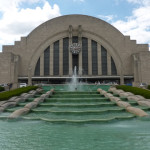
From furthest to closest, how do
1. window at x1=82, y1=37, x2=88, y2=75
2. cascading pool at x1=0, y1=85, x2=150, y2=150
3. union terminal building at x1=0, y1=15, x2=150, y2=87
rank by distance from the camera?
window at x1=82, y1=37, x2=88, y2=75, union terminal building at x1=0, y1=15, x2=150, y2=87, cascading pool at x1=0, y1=85, x2=150, y2=150

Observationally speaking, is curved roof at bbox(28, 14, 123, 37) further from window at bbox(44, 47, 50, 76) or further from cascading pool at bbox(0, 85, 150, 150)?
cascading pool at bbox(0, 85, 150, 150)

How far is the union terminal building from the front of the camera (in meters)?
40.1

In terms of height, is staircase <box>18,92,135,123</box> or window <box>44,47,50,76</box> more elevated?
window <box>44,47,50,76</box>

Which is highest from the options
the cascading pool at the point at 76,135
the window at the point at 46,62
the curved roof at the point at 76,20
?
the curved roof at the point at 76,20

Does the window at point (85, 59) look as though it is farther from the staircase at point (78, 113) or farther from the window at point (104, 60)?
the staircase at point (78, 113)

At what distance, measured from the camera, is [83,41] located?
138ft

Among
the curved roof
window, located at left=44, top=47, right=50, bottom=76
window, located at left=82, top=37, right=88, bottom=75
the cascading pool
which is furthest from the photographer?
the curved roof

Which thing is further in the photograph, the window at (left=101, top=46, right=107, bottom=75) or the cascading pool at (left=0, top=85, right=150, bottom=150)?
the window at (left=101, top=46, right=107, bottom=75)

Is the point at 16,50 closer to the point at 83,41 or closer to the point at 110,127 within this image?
the point at 83,41

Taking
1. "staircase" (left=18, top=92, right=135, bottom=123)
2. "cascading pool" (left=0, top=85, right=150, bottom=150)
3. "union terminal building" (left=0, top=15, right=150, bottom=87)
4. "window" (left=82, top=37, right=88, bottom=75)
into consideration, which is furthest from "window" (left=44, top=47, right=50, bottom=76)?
"cascading pool" (left=0, top=85, right=150, bottom=150)

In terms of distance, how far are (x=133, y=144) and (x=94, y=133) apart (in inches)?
53.9

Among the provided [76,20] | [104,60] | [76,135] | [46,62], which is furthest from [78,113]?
[76,20]

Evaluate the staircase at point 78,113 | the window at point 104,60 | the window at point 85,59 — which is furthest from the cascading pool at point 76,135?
the window at point 104,60

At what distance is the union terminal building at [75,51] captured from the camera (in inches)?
1578
